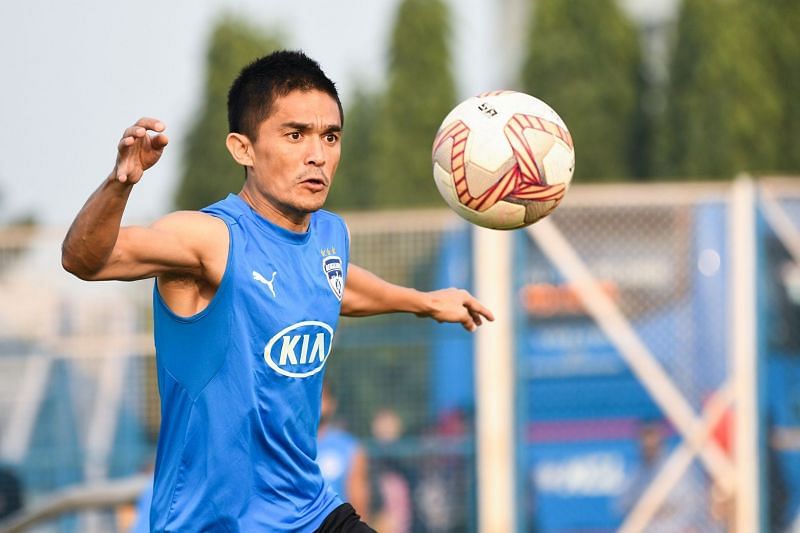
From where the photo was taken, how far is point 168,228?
13.4ft

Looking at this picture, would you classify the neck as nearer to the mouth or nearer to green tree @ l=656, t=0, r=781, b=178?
the mouth

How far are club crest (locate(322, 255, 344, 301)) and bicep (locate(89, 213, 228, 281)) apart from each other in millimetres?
491

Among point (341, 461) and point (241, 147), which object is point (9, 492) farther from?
point (241, 147)

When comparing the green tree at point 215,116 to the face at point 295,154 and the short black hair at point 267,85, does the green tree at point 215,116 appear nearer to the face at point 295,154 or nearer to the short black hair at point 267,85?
the short black hair at point 267,85

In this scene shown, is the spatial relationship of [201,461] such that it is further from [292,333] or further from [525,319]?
[525,319]

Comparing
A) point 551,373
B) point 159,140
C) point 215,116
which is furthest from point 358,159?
point 159,140

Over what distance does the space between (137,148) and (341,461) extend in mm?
6209

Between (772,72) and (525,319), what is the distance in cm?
1474

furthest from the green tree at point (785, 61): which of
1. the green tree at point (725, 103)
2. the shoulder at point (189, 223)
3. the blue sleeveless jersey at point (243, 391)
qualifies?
the shoulder at point (189, 223)

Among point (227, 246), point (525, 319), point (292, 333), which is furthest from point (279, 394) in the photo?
point (525, 319)

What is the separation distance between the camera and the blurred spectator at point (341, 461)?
31.8 ft

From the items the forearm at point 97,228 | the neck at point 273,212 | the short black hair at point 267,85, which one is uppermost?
the short black hair at point 267,85

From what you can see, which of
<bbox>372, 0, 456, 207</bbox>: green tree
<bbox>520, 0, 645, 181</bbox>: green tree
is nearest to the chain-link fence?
<bbox>520, 0, 645, 181</bbox>: green tree

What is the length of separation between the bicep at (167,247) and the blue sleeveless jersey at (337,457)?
5584 mm
